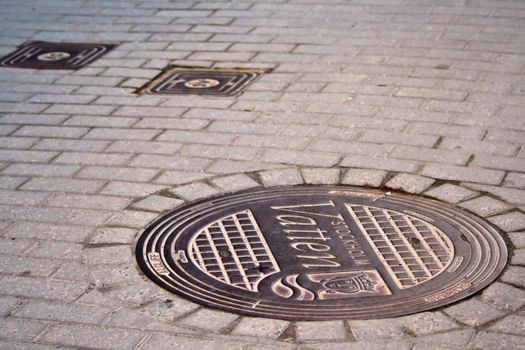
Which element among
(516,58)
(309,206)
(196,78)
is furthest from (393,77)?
(309,206)

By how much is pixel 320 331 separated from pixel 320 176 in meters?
1.52

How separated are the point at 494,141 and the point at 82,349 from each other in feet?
9.50

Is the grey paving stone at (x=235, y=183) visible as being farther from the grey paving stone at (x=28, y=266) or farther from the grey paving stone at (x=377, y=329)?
the grey paving stone at (x=377, y=329)

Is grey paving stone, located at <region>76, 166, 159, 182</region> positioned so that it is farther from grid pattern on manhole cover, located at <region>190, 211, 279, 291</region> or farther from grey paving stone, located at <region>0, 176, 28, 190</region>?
grid pattern on manhole cover, located at <region>190, 211, 279, 291</region>

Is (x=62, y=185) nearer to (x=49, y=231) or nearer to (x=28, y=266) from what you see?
(x=49, y=231)

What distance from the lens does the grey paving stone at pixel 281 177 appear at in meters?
5.23

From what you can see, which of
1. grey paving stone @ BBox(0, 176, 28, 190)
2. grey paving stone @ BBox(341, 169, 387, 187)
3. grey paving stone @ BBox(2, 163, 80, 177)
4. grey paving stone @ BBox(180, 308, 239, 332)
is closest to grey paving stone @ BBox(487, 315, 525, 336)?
grey paving stone @ BBox(180, 308, 239, 332)

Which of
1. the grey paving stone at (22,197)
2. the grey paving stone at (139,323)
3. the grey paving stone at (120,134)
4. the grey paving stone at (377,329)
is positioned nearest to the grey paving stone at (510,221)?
the grey paving stone at (377,329)

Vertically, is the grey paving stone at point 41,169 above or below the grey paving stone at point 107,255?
below

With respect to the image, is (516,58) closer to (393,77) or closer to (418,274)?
(393,77)

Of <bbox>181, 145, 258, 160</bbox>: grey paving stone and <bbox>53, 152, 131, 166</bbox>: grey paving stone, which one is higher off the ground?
<bbox>53, 152, 131, 166</bbox>: grey paving stone

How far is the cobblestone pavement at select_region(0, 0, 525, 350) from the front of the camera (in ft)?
13.0

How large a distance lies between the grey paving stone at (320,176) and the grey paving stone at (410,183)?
0.30 metres

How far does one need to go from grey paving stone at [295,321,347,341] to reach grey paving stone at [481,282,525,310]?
654 millimetres
